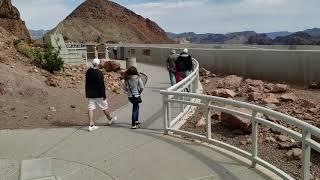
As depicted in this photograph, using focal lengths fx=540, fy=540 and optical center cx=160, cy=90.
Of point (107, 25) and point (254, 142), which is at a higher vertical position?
point (107, 25)

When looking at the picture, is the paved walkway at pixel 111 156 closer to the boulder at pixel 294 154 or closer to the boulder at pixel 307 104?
the boulder at pixel 294 154

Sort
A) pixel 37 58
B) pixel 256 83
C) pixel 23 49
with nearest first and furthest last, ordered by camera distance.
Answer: pixel 256 83
pixel 37 58
pixel 23 49

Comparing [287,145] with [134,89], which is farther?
[134,89]

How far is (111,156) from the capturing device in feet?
29.0

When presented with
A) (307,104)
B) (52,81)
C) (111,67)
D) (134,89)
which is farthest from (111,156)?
(111,67)

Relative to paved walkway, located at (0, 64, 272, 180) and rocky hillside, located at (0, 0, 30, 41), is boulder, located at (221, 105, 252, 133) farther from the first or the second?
rocky hillside, located at (0, 0, 30, 41)

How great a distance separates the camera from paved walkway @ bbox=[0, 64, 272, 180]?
25.4ft

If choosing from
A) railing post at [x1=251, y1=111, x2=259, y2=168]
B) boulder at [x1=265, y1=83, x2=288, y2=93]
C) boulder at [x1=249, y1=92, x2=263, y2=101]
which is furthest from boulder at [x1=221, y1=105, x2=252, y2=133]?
boulder at [x1=265, y1=83, x2=288, y2=93]

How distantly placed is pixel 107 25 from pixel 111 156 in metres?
96.9

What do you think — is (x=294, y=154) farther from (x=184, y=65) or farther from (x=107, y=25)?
(x=107, y=25)

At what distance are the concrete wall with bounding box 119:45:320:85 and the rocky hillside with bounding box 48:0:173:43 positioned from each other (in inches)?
2671

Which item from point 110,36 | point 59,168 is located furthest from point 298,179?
point 110,36

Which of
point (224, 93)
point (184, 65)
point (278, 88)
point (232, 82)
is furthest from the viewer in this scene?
point (232, 82)

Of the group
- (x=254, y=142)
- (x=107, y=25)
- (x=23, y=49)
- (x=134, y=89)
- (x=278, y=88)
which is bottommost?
(x=278, y=88)
